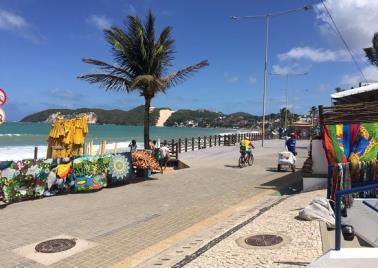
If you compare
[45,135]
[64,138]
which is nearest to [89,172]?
[64,138]

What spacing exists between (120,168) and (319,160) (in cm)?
647

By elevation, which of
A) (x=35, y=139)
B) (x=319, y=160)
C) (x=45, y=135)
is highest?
(x=319, y=160)

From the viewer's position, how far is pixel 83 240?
7.85 metres

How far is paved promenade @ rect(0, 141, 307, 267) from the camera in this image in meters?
7.20

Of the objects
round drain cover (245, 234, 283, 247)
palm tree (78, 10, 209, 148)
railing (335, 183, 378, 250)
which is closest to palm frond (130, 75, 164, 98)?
palm tree (78, 10, 209, 148)

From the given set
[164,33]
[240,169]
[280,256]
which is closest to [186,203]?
[280,256]

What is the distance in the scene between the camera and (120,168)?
14.3 metres

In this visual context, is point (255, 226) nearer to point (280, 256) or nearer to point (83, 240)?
point (280, 256)

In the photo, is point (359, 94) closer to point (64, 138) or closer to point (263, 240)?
point (263, 240)

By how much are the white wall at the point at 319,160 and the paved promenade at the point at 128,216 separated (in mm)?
1760

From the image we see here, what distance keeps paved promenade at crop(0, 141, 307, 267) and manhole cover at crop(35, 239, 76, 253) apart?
332 millimetres

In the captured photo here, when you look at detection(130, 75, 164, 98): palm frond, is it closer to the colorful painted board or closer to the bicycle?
the bicycle

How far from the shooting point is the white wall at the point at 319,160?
39.5ft

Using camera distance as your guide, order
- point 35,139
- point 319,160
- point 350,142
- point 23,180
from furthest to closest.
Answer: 1. point 35,139
2. point 319,160
3. point 23,180
4. point 350,142
